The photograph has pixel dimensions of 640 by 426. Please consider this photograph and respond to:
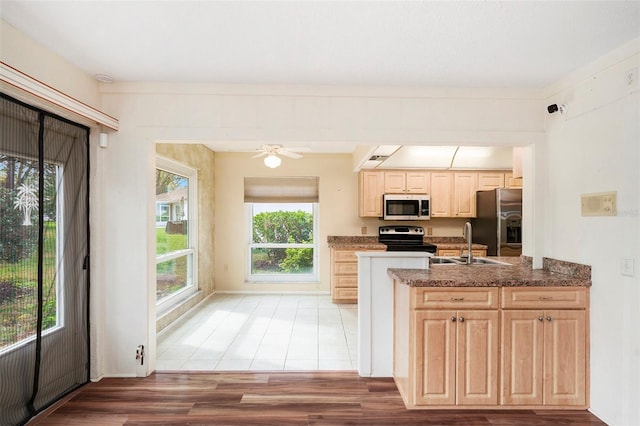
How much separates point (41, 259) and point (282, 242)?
13.4ft

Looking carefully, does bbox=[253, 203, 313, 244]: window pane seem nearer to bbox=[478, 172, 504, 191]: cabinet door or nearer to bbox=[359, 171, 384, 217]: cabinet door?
bbox=[359, 171, 384, 217]: cabinet door

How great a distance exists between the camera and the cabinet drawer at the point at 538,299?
2396mm

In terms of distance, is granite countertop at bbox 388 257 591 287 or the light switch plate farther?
granite countertop at bbox 388 257 591 287

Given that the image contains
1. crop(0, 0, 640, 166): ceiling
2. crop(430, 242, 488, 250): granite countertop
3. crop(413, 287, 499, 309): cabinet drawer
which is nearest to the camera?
crop(0, 0, 640, 166): ceiling

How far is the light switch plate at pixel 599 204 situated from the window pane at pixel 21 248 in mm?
3680

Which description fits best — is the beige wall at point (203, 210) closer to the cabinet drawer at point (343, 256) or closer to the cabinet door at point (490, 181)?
the cabinet drawer at point (343, 256)

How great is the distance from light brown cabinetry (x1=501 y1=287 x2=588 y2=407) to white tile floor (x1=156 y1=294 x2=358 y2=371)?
1305mm

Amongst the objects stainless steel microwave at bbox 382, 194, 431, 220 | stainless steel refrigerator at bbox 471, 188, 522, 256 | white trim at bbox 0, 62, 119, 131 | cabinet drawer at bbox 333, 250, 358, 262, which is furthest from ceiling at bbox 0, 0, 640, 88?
cabinet drawer at bbox 333, 250, 358, 262

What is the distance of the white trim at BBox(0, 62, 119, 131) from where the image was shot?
72.5 inches

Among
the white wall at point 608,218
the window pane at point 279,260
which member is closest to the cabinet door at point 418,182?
the window pane at point 279,260

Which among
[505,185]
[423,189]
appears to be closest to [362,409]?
[423,189]

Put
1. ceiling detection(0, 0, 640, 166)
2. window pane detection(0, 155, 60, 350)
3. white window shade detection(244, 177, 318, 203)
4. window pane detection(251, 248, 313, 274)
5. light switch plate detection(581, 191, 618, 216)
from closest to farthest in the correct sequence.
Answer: ceiling detection(0, 0, 640, 166) → window pane detection(0, 155, 60, 350) → light switch plate detection(581, 191, 618, 216) → white window shade detection(244, 177, 318, 203) → window pane detection(251, 248, 313, 274)

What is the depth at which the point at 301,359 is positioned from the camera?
3.28 m

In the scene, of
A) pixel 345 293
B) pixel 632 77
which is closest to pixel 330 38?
pixel 632 77
